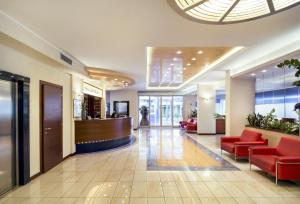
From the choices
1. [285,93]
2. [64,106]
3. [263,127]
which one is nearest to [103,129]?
[64,106]

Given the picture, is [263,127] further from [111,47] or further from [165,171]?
[111,47]

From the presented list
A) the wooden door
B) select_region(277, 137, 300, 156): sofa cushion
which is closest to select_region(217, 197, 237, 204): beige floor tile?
select_region(277, 137, 300, 156): sofa cushion

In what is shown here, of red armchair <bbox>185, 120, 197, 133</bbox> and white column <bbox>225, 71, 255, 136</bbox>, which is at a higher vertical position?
white column <bbox>225, 71, 255, 136</bbox>

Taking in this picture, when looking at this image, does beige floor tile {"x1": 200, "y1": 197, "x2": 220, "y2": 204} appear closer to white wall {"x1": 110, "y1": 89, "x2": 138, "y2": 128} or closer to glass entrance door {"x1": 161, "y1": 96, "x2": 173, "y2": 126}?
white wall {"x1": 110, "y1": 89, "x2": 138, "y2": 128}

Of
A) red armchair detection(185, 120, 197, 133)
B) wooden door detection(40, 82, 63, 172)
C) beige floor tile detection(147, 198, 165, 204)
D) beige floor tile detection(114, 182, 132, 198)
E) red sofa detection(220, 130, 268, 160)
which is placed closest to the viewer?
beige floor tile detection(147, 198, 165, 204)

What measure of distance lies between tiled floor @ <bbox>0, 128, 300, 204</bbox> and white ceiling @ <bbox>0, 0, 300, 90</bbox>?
123 inches

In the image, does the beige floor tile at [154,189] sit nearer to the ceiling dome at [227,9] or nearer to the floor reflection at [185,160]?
the floor reflection at [185,160]

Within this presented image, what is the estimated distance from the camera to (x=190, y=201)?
13.3ft

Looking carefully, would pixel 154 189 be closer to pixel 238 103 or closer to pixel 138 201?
pixel 138 201

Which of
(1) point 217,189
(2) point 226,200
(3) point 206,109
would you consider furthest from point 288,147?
(3) point 206,109

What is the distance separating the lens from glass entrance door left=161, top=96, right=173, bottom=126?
20.1 metres

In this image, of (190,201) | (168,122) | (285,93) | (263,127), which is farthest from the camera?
(168,122)

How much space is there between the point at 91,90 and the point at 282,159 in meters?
9.05

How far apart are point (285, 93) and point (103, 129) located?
7783mm
